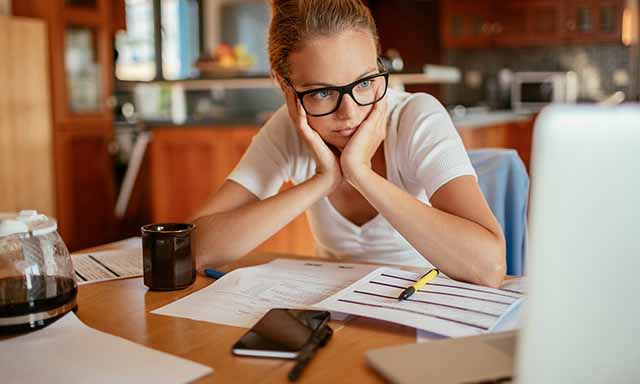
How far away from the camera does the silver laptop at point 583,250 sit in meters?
0.45

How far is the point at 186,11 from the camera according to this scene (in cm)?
650

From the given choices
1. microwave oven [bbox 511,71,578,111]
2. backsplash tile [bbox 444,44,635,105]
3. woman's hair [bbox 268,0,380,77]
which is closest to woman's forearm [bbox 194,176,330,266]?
woman's hair [bbox 268,0,380,77]

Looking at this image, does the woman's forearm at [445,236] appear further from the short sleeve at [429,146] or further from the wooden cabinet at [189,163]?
the wooden cabinet at [189,163]

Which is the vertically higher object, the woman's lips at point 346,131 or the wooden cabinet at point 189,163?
the woman's lips at point 346,131

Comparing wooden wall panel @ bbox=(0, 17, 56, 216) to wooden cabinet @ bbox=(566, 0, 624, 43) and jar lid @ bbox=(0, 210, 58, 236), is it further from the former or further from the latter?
wooden cabinet @ bbox=(566, 0, 624, 43)

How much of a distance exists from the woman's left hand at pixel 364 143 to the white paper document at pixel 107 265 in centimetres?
43

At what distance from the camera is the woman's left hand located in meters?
1.27

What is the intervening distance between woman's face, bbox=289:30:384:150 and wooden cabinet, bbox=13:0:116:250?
126 inches

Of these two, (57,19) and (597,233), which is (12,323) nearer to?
(597,233)

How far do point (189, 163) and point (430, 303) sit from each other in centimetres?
296

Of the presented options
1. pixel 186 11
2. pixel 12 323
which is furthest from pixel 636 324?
pixel 186 11

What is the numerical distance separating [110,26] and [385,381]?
428cm

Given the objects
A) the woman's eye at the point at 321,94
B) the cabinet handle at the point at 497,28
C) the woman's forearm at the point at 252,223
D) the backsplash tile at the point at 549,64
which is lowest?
the woman's forearm at the point at 252,223

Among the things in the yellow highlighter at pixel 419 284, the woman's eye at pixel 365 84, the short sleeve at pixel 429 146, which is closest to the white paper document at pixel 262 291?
the yellow highlighter at pixel 419 284
